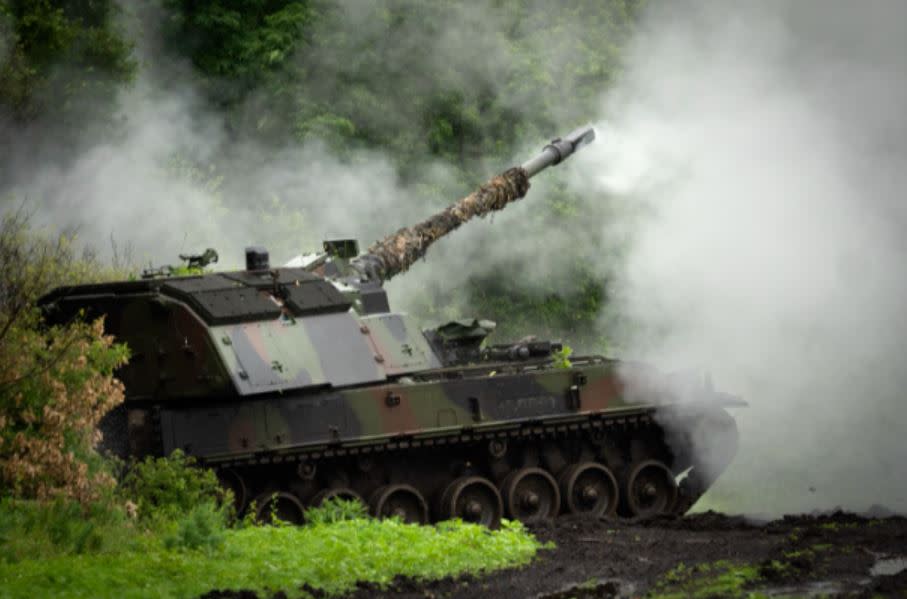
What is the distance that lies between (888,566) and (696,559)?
1827mm

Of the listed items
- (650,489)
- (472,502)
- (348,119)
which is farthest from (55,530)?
(348,119)

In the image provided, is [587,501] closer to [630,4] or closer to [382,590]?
[382,590]

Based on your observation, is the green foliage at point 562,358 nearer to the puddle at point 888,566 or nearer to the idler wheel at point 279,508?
the idler wheel at point 279,508

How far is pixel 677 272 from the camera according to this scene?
3016 centimetres

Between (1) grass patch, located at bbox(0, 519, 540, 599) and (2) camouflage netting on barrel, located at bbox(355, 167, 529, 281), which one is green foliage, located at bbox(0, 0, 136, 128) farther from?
(1) grass patch, located at bbox(0, 519, 540, 599)

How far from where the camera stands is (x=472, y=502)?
826 inches

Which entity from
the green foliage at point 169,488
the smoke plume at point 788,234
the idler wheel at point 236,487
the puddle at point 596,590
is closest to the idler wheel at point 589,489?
the smoke plume at point 788,234

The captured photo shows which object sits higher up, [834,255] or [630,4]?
[630,4]

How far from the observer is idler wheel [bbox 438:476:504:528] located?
20781mm

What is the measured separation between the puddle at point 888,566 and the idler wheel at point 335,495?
562 cm

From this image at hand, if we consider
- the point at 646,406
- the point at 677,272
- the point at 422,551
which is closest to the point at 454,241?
the point at 677,272

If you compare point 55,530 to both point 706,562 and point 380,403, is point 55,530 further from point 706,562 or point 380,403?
point 706,562

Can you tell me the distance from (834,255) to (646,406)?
23.8 feet

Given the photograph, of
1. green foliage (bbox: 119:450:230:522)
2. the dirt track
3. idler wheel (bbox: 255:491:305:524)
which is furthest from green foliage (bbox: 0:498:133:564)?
the dirt track
